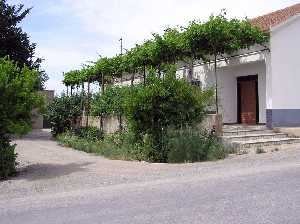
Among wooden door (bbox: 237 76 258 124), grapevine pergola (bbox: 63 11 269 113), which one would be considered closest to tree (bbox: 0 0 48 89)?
grapevine pergola (bbox: 63 11 269 113)

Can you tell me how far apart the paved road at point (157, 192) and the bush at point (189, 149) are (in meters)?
0.78

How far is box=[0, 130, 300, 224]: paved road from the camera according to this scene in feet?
24.1

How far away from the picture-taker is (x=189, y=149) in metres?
13.9

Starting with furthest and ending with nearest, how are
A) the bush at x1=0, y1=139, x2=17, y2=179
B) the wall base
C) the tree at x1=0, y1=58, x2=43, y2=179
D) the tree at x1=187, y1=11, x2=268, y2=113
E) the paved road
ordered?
the wall base
the tree at x1=187, y1=11, x2=268, y2=113
the tree at x1=0, y1=58, x2=43, y2=179
the bush at x1=0, y1=139, x2=17, y2=179
the paved road

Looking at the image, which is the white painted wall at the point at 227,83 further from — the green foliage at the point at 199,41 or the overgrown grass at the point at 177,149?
the overgrown grass at the point at 177,149

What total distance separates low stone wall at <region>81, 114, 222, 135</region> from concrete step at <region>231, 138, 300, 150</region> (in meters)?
0.78

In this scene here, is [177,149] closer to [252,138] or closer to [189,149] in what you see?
[189,149]

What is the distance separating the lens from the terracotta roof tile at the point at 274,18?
19.5 meters

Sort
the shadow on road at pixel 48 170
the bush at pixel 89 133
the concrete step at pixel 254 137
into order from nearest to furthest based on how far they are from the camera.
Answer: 1. the shadow on road at pixel 48 170
2. the concrete step at pixel 254 137
3. the bush at pixel 89 133

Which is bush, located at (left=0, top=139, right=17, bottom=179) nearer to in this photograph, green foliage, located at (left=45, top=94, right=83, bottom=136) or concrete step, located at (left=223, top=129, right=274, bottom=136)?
concrete step, located at (left=223, top=129, right=274, bottom=136)

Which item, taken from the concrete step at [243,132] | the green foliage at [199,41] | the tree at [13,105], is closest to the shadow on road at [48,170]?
the tree at [13,105]

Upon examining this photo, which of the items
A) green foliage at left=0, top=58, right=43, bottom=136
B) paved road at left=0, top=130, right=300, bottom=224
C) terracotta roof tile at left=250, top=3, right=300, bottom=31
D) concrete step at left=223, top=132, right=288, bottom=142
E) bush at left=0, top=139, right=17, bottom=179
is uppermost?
terracotta roof tile at left=250, top=3, right=300, bottom=31

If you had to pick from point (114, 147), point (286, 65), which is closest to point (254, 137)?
point (286, 65)

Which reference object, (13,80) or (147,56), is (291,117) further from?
(13,80)
